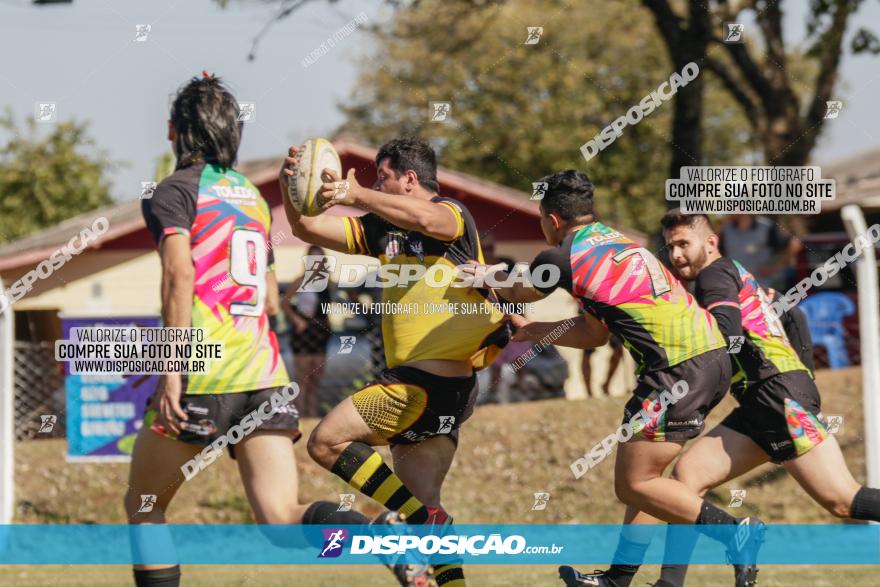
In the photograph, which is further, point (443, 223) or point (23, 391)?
point (23, 391)

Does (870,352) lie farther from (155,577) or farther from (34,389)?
(34,389)

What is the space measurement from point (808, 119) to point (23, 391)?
1027cm

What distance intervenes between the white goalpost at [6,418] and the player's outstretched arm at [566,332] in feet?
17.1

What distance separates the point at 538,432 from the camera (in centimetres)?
1102

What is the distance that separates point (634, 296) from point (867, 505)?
1.58 metres

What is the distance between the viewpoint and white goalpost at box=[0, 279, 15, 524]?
9.25m

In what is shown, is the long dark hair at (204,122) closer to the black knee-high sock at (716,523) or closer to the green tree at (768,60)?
the black knee-high sock at (716,523)

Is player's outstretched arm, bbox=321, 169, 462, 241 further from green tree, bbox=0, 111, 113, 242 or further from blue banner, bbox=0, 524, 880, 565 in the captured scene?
green tree, bbox=0, 111, 113, 242

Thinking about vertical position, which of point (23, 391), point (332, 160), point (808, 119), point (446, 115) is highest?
point (808, 119)

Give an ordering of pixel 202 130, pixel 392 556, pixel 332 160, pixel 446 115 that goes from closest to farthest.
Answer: pixel 392 556
pixel 202 130
pixel 332 160
pixel 446 115

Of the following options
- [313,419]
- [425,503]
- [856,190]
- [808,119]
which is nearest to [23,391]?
[313,419]

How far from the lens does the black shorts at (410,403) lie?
5453 mm

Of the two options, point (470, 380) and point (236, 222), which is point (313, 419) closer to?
point (470, 380)

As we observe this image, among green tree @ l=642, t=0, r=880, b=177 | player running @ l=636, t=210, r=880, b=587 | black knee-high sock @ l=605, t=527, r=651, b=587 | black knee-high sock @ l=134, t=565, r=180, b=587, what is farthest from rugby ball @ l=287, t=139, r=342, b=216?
green tree @ l=642, t=0, r=880, b=177
